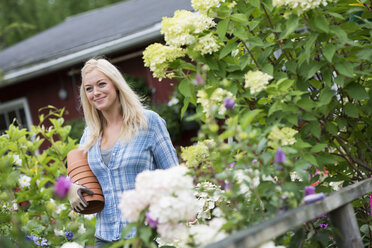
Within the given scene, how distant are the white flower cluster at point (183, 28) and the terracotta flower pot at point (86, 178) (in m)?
1.04

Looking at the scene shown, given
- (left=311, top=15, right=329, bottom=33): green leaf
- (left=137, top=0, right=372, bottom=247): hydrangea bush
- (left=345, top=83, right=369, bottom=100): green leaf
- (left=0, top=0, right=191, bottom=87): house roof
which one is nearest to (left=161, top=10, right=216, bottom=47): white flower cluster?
(left=137, top=0, right=372, bottom=247): hydrangea bush

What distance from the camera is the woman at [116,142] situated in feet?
9.15

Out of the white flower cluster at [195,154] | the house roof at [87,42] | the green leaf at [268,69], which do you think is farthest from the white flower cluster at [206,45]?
the house roof at [87,42]

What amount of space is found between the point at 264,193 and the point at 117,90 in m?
1.45

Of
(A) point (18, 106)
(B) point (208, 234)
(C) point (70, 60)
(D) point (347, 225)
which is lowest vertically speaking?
(D) point (347, 225)

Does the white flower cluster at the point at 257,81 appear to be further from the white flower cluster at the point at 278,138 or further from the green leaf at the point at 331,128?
the green leaf at the point at 331,128

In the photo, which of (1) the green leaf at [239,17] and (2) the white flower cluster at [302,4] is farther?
(1) the green leaf at [239,17]

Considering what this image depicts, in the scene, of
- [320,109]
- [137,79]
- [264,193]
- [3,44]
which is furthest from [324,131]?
[3,44]

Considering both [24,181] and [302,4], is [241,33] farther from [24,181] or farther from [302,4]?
[24,181]

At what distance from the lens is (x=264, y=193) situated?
6.21 feet

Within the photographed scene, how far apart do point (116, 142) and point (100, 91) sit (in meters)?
0.32

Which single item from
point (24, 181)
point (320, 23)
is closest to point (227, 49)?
point (320, 23)

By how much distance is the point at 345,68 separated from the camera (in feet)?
7.35

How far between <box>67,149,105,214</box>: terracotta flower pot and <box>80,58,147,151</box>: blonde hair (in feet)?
0.27
